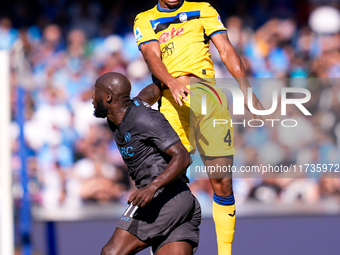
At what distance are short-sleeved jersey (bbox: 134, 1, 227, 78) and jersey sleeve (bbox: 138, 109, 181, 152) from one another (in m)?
0.85

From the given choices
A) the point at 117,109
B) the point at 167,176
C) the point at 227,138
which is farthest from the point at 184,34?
the point at 167,176

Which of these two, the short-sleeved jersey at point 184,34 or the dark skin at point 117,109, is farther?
the short-sleeved jersey at point 184,34

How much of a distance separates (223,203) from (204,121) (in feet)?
2.25

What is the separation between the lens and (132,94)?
651 centimetres

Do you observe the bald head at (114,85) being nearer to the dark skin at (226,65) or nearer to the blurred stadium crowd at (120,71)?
the dark skin at (226,65)

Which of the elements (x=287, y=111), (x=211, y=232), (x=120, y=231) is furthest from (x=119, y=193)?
(x=120, y=231)

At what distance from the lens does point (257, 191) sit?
5.90m

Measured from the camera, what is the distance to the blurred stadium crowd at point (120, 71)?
234 inches

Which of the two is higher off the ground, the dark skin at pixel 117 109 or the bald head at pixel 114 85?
the bald head at pixel 114 85

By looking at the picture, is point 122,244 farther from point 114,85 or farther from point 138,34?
point 138,34

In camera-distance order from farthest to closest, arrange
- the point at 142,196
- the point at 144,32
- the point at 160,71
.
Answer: the point at 144,32 → the point at 160,71 → the point at 142,196

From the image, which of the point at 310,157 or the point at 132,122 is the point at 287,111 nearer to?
the point at 310,157

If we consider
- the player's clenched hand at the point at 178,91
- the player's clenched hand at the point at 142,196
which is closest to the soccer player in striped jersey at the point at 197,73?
the player's clenched hand at the point at 178,91

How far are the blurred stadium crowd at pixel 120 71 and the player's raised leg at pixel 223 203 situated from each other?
7.63 feet
